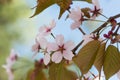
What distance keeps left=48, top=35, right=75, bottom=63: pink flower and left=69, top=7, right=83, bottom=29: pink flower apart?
0.03 metres

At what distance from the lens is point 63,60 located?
625 millimetres

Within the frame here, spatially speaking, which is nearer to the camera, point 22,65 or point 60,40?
point 60,40

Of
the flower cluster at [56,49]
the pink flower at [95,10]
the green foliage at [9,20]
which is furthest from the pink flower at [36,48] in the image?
the green foliage at [9,20]

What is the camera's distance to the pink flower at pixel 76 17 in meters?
0.62

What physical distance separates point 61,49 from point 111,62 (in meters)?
0.12

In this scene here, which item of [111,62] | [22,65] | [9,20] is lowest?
[111,62]

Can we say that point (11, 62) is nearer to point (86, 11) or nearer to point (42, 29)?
point (42, 29)

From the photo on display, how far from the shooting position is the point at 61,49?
2.09 ft

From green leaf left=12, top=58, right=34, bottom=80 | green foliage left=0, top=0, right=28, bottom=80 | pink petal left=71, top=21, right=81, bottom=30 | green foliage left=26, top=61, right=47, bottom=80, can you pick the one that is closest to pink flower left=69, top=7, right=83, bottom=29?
pink petal left=71, top=21, right=81, bottom=30

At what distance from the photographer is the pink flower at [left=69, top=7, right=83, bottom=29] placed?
62cm

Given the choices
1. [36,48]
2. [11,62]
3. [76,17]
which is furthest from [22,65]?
[76,17]

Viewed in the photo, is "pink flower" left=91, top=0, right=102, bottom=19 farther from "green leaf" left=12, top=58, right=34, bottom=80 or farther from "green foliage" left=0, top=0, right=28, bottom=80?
"green foliage" left=0, top=0, right=28, bottom=80

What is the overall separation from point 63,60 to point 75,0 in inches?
4.4

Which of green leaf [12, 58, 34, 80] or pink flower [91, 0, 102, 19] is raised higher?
green leaf [12, 58, 34, 80]
